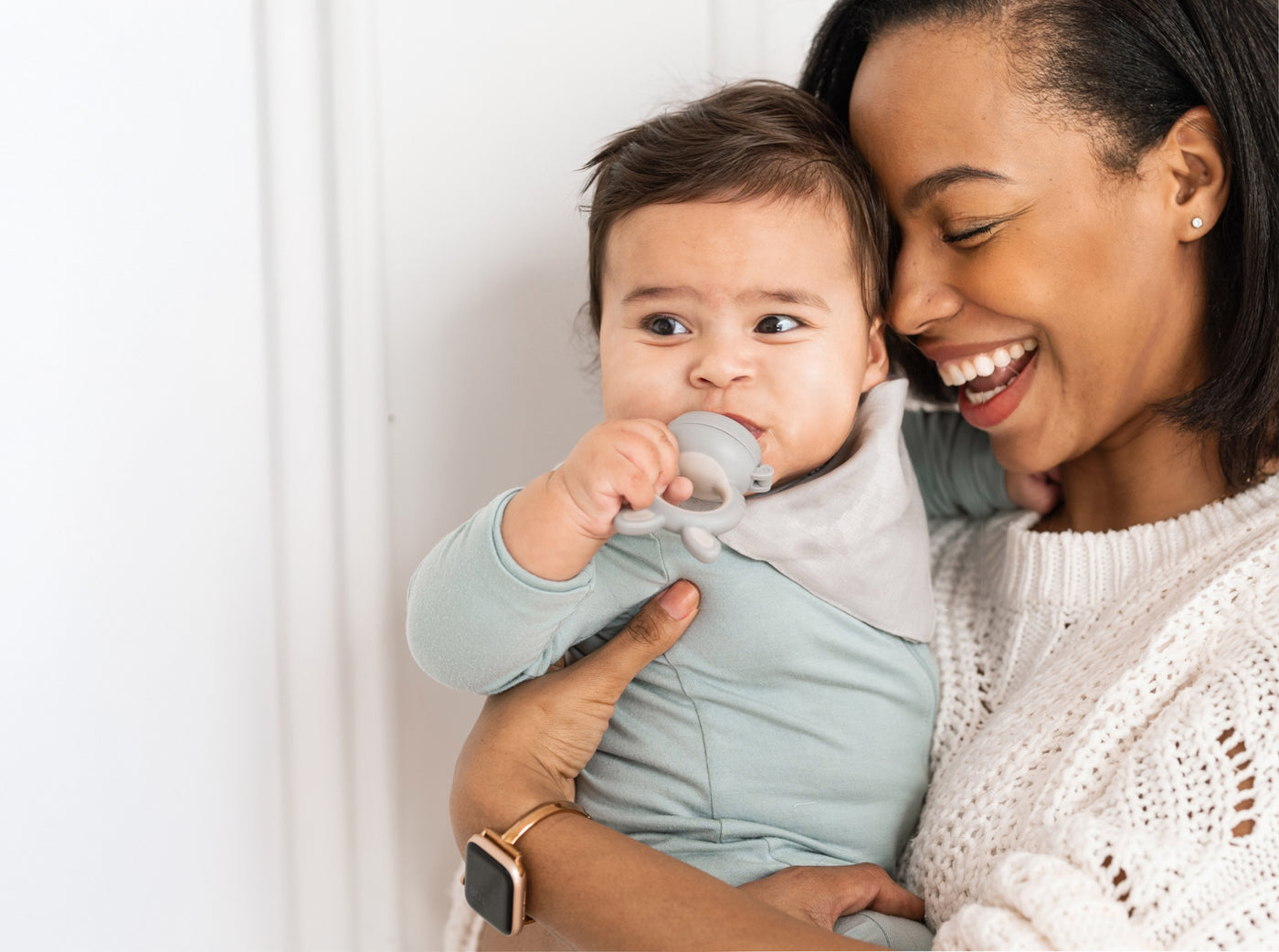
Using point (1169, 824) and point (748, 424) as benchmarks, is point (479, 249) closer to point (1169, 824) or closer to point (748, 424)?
point (748, 424)

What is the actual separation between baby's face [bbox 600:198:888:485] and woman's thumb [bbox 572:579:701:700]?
0.19 m

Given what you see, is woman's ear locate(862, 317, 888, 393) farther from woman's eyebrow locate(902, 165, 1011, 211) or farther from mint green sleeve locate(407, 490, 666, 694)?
mint green sleeve locate(407, 490, 666, 694)

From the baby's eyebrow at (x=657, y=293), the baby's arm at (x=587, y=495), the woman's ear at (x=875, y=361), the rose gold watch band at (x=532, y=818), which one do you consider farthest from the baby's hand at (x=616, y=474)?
the woman's ear at (x=875, y=361)

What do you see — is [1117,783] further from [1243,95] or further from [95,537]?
[95,537]

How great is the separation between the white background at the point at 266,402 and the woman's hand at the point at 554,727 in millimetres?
441

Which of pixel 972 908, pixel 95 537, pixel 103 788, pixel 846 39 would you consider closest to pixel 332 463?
pixel 95 537

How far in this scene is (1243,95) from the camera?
125cm

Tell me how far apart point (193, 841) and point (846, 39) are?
1440mm

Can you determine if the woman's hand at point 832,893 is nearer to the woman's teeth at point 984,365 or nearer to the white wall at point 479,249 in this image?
the woman's teeth at point 984,365

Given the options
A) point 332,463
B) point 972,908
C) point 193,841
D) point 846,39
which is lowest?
point 193,841

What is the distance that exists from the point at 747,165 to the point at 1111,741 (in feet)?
2.41

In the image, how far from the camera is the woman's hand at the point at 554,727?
1201 mm

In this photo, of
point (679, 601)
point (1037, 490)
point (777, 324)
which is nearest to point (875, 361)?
point (777, 324)

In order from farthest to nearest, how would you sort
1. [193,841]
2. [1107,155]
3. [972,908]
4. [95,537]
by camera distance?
[193,841], [95,537], [1107,155], [972,908]
